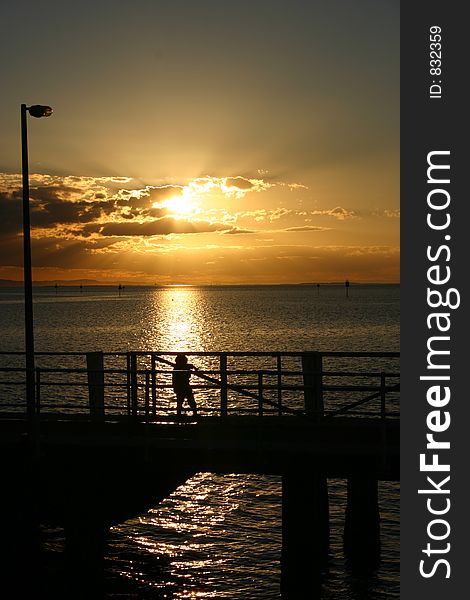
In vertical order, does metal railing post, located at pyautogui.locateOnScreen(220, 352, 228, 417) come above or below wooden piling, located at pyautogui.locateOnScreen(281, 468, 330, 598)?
above

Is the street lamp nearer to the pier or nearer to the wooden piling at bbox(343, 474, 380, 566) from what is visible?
the pier

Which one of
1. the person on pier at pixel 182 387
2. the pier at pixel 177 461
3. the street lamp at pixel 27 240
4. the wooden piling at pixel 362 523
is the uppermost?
the street lamp at pixel 27 240

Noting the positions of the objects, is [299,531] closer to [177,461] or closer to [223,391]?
[177,461]

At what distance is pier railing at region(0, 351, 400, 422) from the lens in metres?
15.5

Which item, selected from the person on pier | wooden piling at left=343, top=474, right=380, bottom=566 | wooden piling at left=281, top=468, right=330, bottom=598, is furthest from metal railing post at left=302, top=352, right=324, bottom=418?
wooden piling at left=343, top=474, right=380, bottom=566

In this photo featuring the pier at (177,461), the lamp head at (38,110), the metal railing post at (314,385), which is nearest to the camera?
the pier at (177,461)

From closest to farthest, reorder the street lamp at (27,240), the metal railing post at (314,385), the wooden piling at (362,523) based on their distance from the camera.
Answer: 1. the metal railing post at (314,385)
2. the street lamp at (27,240)
3. the wooden piling at (362,523)

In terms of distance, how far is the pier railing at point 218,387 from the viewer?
15.5 metres

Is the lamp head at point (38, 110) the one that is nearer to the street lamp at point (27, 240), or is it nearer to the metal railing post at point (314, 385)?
the street lamp at point (27, 240)

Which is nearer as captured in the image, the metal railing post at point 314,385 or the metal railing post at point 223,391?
the metal railing post at point 314,385

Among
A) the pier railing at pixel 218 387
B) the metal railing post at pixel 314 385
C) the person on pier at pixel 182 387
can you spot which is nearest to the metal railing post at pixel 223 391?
the pier railing at pixel 218 387

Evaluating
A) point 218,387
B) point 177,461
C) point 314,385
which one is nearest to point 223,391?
point 218,387

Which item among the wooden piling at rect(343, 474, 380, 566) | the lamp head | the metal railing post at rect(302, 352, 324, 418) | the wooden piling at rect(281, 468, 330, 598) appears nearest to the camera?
the wooden piling at rect(281, 468, 330, 598)

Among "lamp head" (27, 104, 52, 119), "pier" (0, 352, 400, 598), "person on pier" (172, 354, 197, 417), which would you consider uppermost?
"lamp head" (27, 104, 52, 119)
